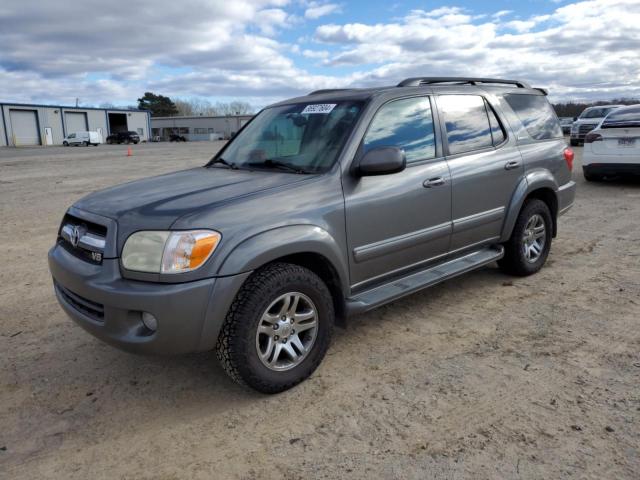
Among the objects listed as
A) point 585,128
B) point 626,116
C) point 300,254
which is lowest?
point 300,254

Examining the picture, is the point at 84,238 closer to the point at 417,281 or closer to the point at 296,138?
the point at 296,138

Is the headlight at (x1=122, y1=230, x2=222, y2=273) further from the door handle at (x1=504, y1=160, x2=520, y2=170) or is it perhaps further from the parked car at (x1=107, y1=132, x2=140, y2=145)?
the parked car at (x1=107, y1=132, x2=140, y2=145)

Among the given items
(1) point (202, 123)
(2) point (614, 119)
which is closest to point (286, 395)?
(2) point (614, 119)

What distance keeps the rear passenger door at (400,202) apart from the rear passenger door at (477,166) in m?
0.15

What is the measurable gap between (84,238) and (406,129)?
2.37m

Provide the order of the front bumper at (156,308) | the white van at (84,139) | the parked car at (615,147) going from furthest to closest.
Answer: the white van at (84,139) → the parked car at (615,147) → the front bumper at (156,308)

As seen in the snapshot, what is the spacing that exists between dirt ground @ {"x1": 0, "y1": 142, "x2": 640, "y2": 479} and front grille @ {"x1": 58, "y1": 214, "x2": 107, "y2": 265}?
2.86 feet

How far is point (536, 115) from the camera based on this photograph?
5.19m

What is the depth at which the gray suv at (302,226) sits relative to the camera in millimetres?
2768

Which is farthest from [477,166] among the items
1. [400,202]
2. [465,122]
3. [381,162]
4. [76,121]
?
[76,121]

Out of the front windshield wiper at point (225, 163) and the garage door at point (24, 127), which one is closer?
the front windshield wiper at point (225, 163)

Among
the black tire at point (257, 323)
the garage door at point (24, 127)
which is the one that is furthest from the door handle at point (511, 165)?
the garage door at point (24, 127)

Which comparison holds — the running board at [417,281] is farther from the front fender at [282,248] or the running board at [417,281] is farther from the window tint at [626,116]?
the window tint at [626,116]

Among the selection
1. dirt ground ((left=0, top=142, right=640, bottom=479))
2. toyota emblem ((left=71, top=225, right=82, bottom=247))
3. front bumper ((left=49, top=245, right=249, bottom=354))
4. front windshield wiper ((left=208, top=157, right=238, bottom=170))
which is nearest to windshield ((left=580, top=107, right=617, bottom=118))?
dirt ground ((left=0, top=142, right=640, bottom=479))
